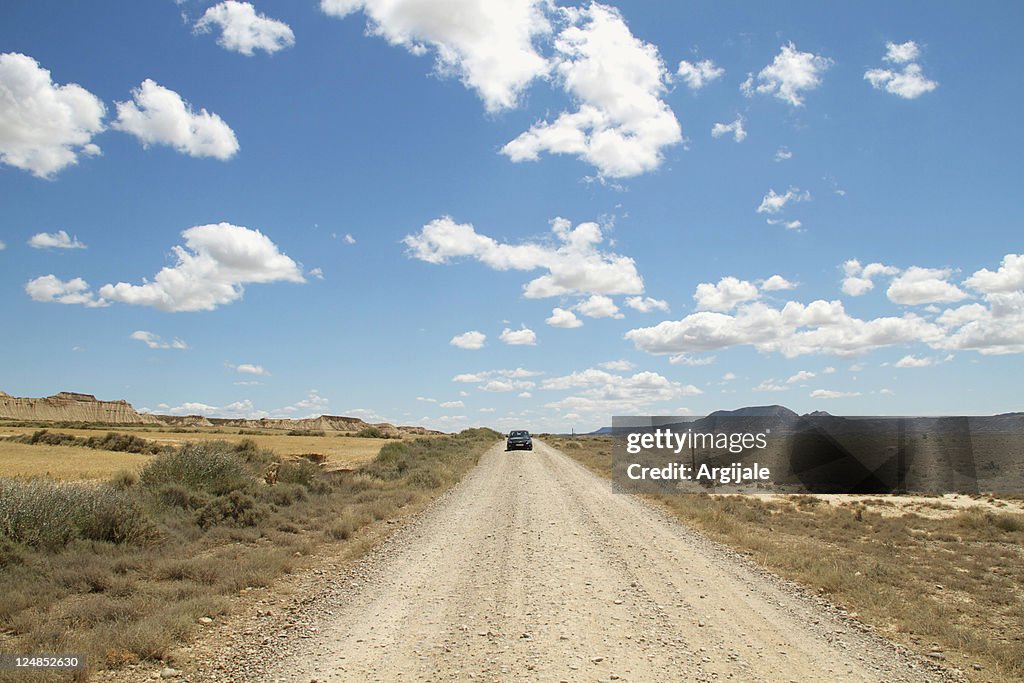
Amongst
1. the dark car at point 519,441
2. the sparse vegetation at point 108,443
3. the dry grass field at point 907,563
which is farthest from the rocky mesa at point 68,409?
the dry grass field at point 907,563

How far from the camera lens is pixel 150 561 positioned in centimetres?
975

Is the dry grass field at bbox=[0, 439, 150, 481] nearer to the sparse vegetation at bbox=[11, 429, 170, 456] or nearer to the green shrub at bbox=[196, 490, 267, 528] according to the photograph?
the sparse vegetation at bbox=[11, 429, 170, 456]

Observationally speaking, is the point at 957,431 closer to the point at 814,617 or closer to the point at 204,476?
the point at 814,617

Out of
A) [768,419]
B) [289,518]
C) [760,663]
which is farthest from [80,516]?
[768,419]

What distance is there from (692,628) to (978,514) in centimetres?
1836

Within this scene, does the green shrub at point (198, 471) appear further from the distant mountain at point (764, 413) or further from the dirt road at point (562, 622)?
the distant mountain at point (764, 413)

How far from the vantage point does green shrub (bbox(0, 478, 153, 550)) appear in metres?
10.0

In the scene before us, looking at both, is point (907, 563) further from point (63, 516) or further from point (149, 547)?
point (63, 516)

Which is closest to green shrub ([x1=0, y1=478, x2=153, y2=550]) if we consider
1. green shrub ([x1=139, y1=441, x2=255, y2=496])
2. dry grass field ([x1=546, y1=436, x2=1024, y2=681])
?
green shrub ([x1=139, y1=441, x2=255, y2=496])

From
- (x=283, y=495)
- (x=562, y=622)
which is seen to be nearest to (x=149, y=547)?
(x=283, y=495)

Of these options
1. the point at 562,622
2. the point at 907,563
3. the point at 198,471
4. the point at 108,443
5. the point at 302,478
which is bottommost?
the point at 907,563

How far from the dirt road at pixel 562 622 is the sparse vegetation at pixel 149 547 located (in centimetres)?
118

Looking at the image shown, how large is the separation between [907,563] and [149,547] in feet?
47.3

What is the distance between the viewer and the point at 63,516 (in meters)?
10.6
